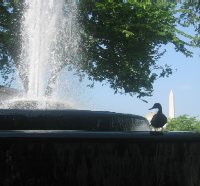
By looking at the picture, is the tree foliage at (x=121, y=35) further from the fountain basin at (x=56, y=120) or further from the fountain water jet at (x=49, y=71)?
the fountain basin at (x=56, y=120)

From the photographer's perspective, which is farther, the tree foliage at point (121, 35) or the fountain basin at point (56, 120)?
the tree foliage at point (121, 35)

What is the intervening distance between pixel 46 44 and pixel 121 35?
686cm

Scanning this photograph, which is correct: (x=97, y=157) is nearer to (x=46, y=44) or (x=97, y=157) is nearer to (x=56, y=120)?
(x=56, y=120)

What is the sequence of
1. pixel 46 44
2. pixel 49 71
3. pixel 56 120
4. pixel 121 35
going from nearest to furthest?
pixel 56 120
pixel 46 44
pixel 49 71
pixel 121 35

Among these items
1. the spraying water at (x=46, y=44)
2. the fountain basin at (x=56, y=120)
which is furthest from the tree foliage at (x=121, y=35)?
the fountain basin at (x=56, y=120)

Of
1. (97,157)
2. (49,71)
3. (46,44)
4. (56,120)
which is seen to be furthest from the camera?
(49,71)

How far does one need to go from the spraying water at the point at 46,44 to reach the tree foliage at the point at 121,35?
65cm

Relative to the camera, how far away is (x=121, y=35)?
2312 centimetres

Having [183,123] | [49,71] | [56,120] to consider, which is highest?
[49,71]

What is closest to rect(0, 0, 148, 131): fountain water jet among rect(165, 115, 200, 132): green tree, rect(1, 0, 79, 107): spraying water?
rect(1, 0, 79, 107): spraying water

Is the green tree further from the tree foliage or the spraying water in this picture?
the spraying water

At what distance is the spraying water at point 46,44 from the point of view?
50.6 feet

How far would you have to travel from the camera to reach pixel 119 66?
2380 cm

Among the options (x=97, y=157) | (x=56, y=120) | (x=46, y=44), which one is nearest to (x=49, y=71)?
(x=46, y=44)
